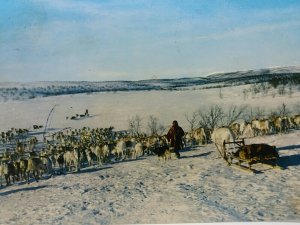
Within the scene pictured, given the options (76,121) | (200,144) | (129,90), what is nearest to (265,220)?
(200,144)

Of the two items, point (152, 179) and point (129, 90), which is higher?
point (129, 90)

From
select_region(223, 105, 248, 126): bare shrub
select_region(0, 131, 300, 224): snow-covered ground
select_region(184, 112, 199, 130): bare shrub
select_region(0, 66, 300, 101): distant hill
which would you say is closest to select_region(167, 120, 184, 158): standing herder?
select_region(0, 131, 300, 224): snow-covered ground

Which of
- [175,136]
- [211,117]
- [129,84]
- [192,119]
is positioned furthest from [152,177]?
[129,84]

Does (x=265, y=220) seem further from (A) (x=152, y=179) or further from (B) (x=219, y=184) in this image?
(A) (x=152, y=179)

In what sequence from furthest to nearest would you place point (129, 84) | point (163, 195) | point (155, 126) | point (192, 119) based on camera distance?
point (129, 84) < point (192, 119) < point (155, 126) < point (163, 195)

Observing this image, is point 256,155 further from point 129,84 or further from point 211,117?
point 129,84

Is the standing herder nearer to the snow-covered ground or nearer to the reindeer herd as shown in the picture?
the reindeer herd
